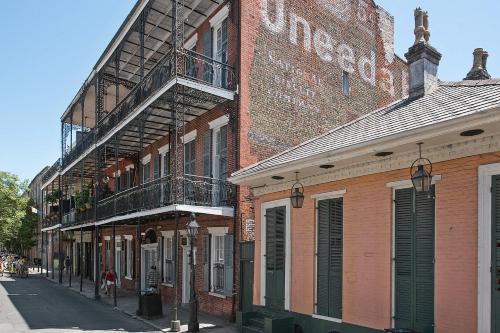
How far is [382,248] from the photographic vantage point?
8664mm

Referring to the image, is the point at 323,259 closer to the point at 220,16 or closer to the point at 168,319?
the point at 168,319

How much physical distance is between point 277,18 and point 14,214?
1850 inches

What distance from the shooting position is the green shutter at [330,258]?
980 cm

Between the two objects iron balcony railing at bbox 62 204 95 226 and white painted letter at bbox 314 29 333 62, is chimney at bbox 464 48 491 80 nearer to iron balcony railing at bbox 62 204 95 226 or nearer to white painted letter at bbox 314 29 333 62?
white painted letter at bbox 314 29 333 62

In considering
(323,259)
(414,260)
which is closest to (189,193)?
(323,259)

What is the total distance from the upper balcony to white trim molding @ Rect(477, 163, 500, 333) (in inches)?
334

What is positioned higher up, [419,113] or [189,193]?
[419,113]

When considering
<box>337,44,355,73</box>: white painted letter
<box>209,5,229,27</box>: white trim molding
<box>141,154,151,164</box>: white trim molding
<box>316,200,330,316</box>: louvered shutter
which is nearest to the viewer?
<box>316,200,330,316</box>: louvered shutter

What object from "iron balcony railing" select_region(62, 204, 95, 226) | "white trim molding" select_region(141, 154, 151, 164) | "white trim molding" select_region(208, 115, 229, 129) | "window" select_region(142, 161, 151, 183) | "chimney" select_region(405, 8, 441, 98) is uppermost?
"chimney" select_region(405, 8, 441, 98)

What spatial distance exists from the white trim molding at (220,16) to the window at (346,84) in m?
5.43

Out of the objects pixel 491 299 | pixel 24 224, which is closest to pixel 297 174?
pixel 491 299

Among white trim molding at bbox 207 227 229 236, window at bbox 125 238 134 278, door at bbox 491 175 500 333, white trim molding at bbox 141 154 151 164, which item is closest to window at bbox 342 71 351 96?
white trim molding at bbox 207 227 229 236

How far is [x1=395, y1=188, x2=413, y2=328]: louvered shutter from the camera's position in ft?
26.7

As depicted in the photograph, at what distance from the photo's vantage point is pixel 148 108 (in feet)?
51.1
